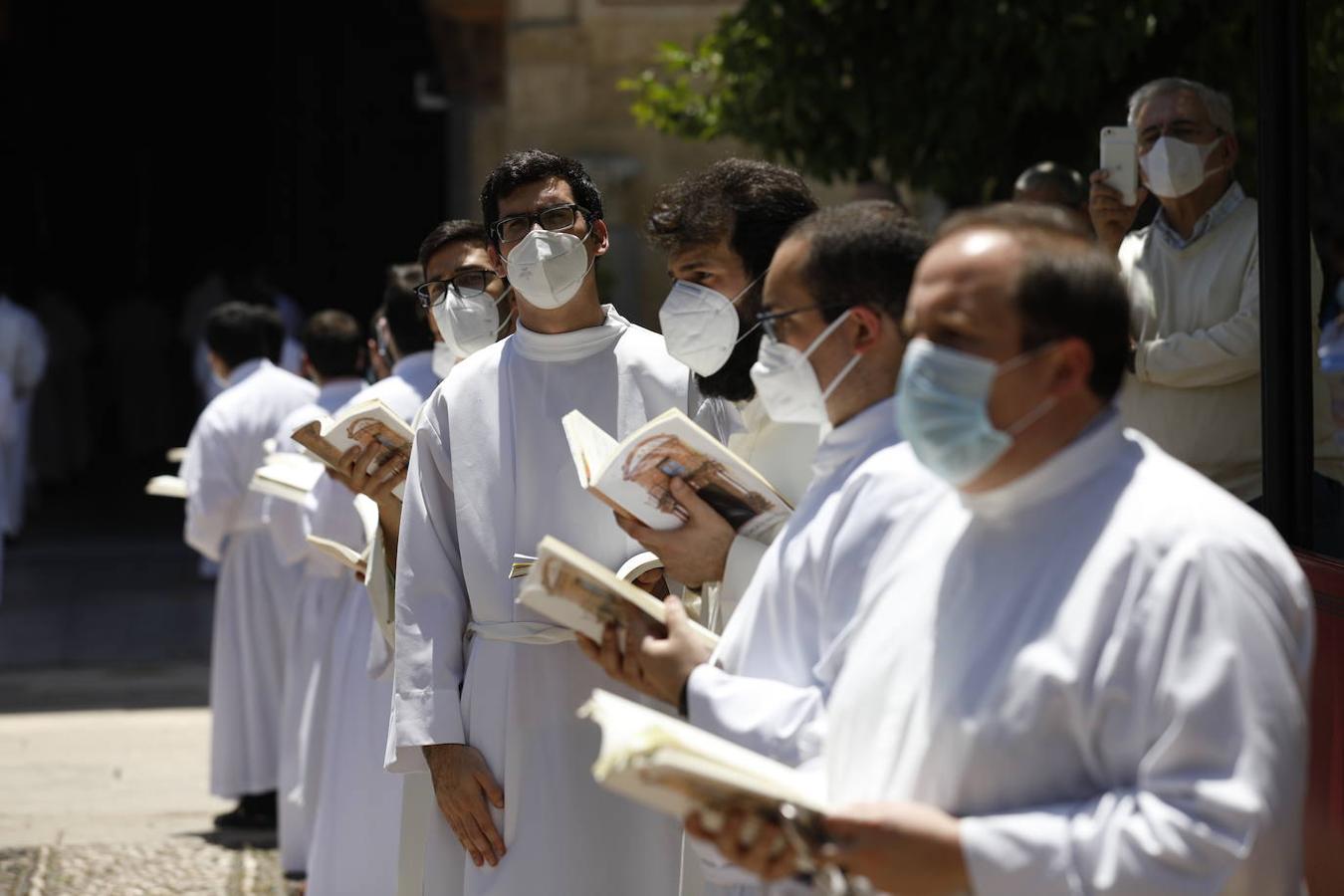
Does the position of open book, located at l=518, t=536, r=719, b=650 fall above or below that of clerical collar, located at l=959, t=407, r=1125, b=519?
below

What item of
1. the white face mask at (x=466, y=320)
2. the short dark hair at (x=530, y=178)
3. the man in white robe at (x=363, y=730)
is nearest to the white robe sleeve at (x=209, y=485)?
the man in white robe at (x=363, y=730)

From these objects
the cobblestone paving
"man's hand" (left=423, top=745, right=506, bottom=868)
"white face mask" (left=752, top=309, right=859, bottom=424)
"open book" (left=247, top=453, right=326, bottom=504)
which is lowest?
the cobblestone paving

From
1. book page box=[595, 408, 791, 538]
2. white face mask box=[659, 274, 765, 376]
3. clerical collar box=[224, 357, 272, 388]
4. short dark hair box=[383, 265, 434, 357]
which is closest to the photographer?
book page box=[595, 408, 791, 538]

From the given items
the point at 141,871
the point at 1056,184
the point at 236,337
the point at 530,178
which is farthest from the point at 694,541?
the point at 236,337

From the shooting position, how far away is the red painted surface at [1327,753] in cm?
386

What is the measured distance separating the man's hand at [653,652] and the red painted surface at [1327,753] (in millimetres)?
1725

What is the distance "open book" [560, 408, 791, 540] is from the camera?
3.15 m

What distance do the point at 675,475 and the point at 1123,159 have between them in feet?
7.03

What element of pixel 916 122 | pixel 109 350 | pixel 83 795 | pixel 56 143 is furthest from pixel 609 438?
pixel 56 143

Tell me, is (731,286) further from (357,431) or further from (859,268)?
(357,431)

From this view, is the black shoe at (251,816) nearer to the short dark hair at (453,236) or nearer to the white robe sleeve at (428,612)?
the short dark hair at (453,236)

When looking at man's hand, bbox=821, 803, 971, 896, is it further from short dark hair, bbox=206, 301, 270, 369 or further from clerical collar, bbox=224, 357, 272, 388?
short dark hair, bbox=206, 301, 270, 369

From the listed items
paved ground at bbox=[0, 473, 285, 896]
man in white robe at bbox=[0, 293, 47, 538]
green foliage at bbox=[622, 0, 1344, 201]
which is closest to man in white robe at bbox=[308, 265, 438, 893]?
paved ground at bbox=[0, 473, 285, 896]

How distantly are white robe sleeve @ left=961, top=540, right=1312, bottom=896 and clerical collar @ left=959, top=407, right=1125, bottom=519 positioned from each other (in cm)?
17
